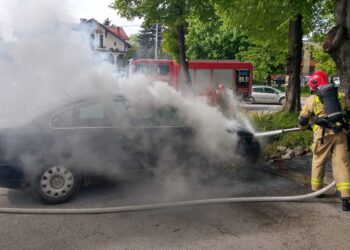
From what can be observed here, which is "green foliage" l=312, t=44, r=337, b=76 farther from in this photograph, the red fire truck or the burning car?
the burning car

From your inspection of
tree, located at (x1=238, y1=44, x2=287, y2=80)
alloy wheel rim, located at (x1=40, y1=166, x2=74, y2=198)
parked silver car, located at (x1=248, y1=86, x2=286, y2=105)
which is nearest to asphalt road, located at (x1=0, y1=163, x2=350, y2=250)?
alloy wheel rim, located at (x1=40, y1=166, x2=74, y2=198)

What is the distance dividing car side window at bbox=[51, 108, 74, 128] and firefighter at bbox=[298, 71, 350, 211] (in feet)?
10.5

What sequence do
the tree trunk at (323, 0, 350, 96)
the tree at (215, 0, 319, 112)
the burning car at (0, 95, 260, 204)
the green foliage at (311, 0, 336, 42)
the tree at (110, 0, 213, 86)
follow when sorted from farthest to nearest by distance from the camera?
the green foliage at (311, 0, 336, 42), the tree at (110, 0, 213, 86), the tree at (215, 0, 319, 112), the tree trunk at (323, 0, 350, 96), the burning car at (0, 95, 260, 204)

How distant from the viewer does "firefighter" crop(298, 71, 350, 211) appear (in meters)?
4.88

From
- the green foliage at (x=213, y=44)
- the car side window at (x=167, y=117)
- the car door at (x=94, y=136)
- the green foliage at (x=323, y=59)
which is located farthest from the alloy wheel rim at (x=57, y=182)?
the green foliage at (x=213, y=44)

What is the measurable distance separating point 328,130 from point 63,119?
11.7 feet

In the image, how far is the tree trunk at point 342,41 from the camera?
7133 mm

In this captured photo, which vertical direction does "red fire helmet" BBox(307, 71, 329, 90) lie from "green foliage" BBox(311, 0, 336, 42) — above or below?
below

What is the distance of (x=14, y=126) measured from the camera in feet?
15.8

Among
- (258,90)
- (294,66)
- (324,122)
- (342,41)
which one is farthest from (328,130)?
(258,90)

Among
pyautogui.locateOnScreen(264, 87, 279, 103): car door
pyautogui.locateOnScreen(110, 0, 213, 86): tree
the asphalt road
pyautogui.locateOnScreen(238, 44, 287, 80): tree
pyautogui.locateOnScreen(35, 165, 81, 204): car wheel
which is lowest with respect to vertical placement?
the asphalt road

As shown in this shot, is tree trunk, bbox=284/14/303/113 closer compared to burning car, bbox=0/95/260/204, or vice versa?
burning car, bbox=0/95/260/204

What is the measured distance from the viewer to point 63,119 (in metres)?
4.98

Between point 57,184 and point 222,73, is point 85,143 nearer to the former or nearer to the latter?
point 57,184
